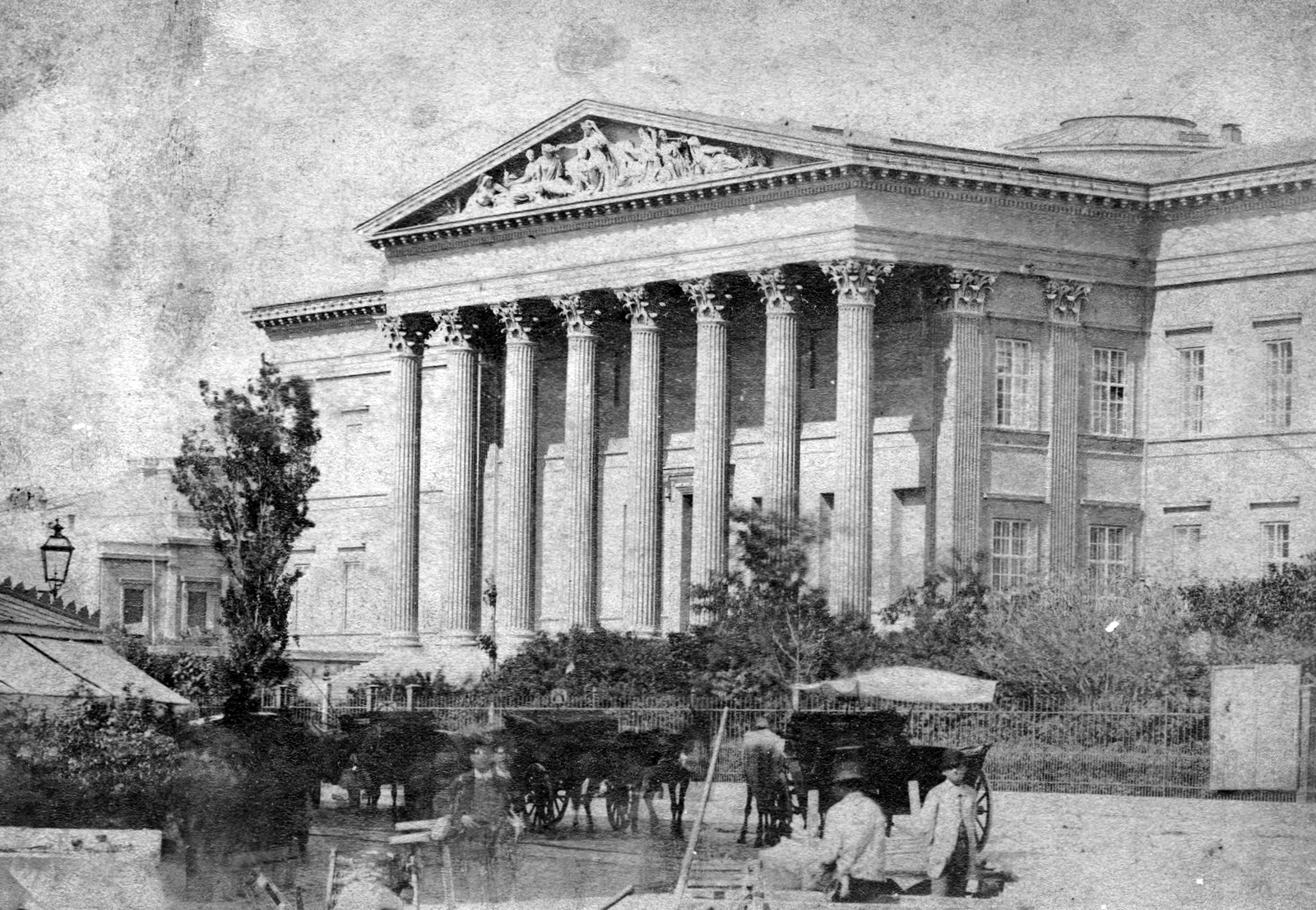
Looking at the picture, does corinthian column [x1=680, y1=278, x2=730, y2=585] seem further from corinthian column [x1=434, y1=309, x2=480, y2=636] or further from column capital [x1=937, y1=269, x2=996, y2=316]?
corinthian column [x1=434, y1=309, x2=480, y2=636]

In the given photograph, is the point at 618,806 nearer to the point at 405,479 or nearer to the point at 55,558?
the point at 55,558

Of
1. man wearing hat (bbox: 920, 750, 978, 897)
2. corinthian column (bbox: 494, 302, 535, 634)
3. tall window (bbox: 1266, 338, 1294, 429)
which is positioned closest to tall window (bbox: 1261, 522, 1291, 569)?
tall window (bbox: 1266, 338, 1294, 429)

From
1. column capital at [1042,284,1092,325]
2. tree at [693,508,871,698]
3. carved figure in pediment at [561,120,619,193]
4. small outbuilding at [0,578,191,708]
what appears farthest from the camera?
carved figure in pediment at [561,120,619,193]

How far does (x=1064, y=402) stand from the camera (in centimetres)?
6347

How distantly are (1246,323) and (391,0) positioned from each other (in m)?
21.3

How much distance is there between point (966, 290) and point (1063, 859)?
27.7 meters

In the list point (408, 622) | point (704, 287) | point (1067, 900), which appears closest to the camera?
point (1067, 900)

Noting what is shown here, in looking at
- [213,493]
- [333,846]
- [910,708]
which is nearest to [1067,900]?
[333,846]

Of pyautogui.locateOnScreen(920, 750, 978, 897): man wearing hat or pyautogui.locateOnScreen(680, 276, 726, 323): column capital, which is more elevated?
pyautogui.locateOnScreen(680, 276, 726, 323): column capital

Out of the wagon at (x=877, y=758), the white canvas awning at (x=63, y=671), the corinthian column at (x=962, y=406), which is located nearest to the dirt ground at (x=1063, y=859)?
the wagon at (x=877, y=758)

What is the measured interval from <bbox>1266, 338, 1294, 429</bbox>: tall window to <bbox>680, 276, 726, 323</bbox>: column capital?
513 inches

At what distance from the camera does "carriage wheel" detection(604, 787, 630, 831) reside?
4031cm

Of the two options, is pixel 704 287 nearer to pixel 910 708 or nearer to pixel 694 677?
pixel 694 677

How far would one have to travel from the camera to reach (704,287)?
65.6 meters
